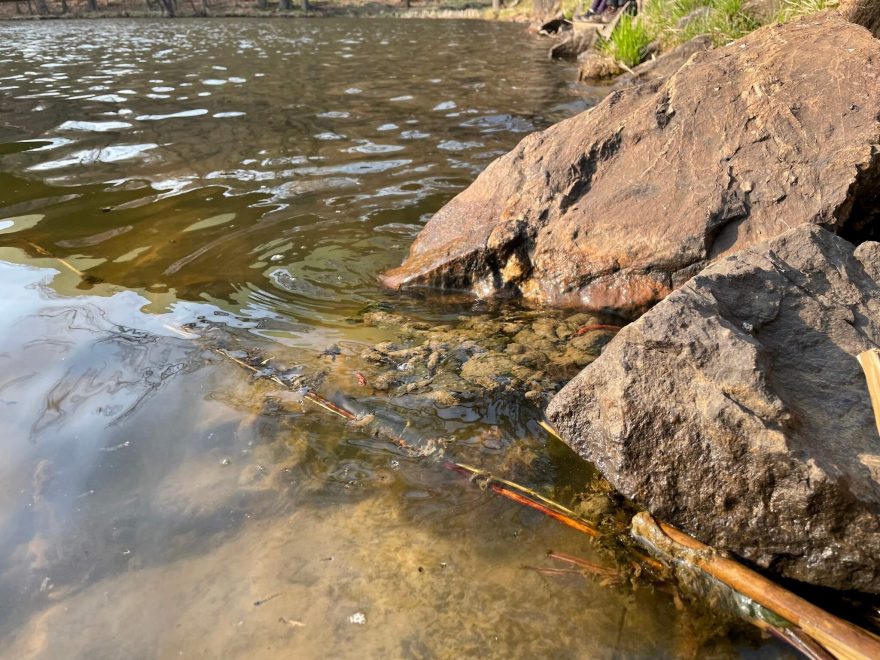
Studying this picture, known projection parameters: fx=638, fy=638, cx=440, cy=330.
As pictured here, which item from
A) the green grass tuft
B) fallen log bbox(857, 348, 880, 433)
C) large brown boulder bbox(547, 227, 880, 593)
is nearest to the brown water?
large brown boulder bbox(547, 227, 880, 593)

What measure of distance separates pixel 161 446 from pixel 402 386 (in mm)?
977

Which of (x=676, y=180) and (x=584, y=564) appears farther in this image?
(x=676, y=180)

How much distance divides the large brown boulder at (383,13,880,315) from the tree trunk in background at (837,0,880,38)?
1561mm

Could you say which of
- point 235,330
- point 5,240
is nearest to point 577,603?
point 235,330

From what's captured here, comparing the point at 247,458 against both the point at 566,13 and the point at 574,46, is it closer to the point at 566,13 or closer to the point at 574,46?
the point at 574,46

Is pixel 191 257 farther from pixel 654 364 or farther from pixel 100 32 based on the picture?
pixel 100 32

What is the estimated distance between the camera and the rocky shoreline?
5.97 feet

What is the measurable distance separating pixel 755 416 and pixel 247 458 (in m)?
1.73

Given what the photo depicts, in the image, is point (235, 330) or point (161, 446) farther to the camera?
point (235, 330)

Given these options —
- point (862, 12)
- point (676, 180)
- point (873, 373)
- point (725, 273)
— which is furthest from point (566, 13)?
point (873, 373)

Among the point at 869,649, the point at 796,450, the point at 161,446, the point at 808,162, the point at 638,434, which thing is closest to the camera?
the point at 869,649

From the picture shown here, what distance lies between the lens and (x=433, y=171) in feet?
19.9

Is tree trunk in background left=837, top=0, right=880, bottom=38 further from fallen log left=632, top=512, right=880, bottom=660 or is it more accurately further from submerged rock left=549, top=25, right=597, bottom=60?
submerged rock left=549, top=25, right=597, bottom=60

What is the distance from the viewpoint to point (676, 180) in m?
3.36
